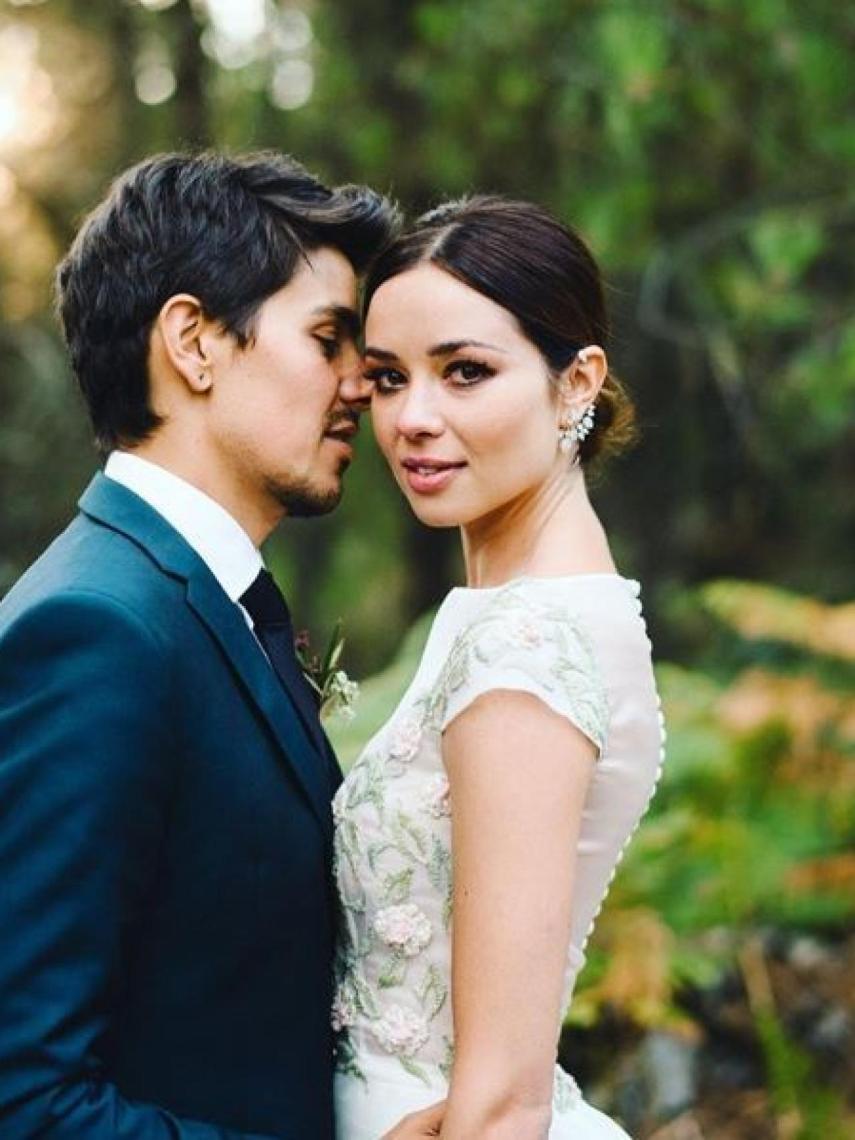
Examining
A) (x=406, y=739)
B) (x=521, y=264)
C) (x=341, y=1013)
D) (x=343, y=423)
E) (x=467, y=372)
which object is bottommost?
(x=341, y=1013)

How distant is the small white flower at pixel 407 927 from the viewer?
241 centimetres

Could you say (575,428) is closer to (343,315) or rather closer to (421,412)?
(421,412)

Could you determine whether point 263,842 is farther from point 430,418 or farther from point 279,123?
point 279,123

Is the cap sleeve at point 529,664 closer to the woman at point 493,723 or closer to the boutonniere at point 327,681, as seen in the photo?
the woman at point 493,723

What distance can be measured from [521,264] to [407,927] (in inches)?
41.6

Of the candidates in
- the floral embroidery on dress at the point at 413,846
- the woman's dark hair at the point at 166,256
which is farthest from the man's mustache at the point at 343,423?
the floral embroidery on dress at the point at 413,846

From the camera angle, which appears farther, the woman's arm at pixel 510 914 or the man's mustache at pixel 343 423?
the man's mustache at pixel 343 423

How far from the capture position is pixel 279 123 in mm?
8758

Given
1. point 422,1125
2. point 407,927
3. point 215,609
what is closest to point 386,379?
point 215,609

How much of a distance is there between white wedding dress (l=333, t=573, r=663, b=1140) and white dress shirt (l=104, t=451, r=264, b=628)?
0.35m

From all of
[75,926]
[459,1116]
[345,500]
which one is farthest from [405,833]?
[345,500]

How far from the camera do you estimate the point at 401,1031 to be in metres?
2.47

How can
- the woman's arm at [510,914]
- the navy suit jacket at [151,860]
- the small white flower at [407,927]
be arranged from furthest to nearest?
the small white flower at [407,927] → the woman's arm at [510,914] → the navy suit jacket at [151,860]

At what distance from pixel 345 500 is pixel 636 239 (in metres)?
3.29
